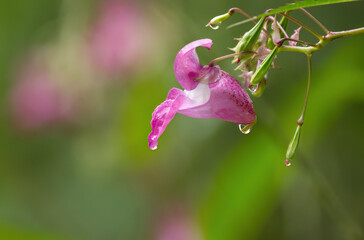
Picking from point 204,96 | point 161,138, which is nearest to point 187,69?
point 204,96

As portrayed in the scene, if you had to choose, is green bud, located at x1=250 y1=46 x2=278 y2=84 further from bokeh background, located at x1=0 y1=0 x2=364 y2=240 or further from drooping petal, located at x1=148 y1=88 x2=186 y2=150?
bokeh background, located at x1=0 y1=0 x2=364 y2=240

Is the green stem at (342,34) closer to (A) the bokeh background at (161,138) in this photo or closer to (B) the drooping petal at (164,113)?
(B) the drooping petal at (164,113)

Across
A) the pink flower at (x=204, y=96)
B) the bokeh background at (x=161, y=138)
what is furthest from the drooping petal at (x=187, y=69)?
the bokeh background at (x=161, y=138)

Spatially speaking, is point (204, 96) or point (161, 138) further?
point (161, 138)

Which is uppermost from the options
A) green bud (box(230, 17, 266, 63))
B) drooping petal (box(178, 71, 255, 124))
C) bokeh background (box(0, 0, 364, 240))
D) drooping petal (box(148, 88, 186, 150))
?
green bud (box(230, 17, 266, 63))

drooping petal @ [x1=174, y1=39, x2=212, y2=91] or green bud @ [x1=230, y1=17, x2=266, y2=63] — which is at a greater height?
green bud @ [x1=230, y1=17, x2=266, y2=63]

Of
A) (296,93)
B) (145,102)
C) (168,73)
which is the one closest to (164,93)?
(145,102)

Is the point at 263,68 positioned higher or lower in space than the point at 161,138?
higher

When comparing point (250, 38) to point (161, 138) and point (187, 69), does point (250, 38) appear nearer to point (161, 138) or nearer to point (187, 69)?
point (187, 69)

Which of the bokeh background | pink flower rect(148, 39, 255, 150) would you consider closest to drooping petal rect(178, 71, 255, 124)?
pink flower rect(148, 39, 255, 150)
